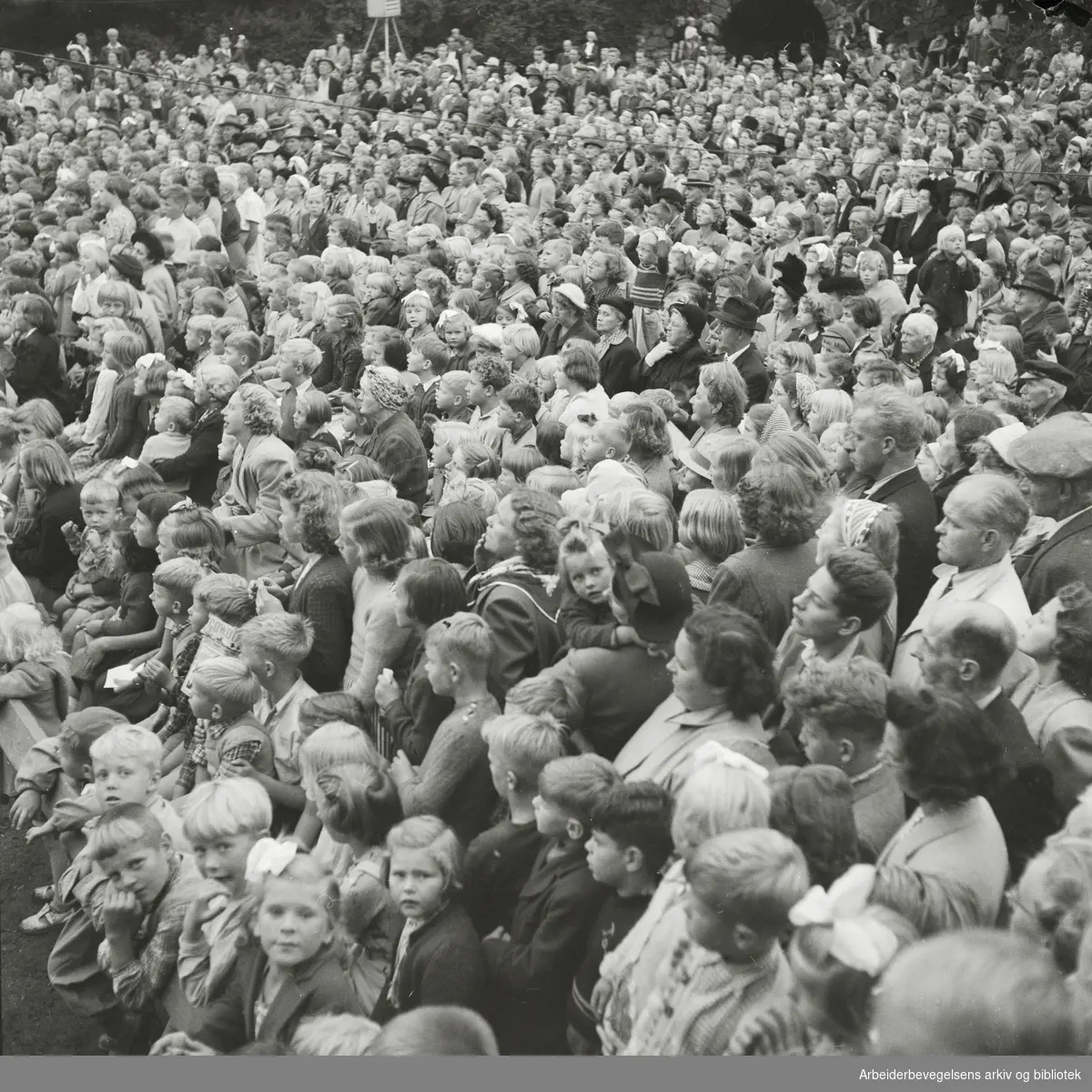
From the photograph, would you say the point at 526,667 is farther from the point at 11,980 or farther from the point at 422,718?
the point at 11,980

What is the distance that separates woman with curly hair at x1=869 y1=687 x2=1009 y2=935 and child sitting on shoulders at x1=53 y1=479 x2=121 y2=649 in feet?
11.8

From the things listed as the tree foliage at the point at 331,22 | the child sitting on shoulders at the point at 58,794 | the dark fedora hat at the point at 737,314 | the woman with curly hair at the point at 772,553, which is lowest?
the child sitting on shoulders at the point at 58,794

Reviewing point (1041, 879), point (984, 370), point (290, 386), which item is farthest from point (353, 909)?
point (290, 386)

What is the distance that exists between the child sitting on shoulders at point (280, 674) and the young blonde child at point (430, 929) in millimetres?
1107

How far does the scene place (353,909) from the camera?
A: 338cm

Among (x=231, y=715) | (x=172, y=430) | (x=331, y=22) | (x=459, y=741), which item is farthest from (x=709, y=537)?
(x=331, y=22)

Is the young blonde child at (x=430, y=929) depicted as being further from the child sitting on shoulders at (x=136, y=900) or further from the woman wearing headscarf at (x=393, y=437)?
the woman wearing headscarf at (x=393, y=437)

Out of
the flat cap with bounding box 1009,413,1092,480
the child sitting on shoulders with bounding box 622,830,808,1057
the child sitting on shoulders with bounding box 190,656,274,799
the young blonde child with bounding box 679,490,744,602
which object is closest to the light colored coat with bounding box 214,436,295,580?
the child sitting on shoulders with bounding box 190,656,274,799

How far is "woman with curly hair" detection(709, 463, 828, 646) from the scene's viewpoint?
13.2 feet

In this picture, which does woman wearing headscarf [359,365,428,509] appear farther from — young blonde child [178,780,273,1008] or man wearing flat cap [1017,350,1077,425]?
young blonde child [178,780,273,1008]

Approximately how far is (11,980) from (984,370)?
13.8 feet

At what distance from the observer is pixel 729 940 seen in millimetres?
2713

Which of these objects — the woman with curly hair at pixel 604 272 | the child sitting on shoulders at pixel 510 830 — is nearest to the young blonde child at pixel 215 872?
the child sitting on shoulders at pixel 510 830

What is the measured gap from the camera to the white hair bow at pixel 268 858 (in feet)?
10.6
